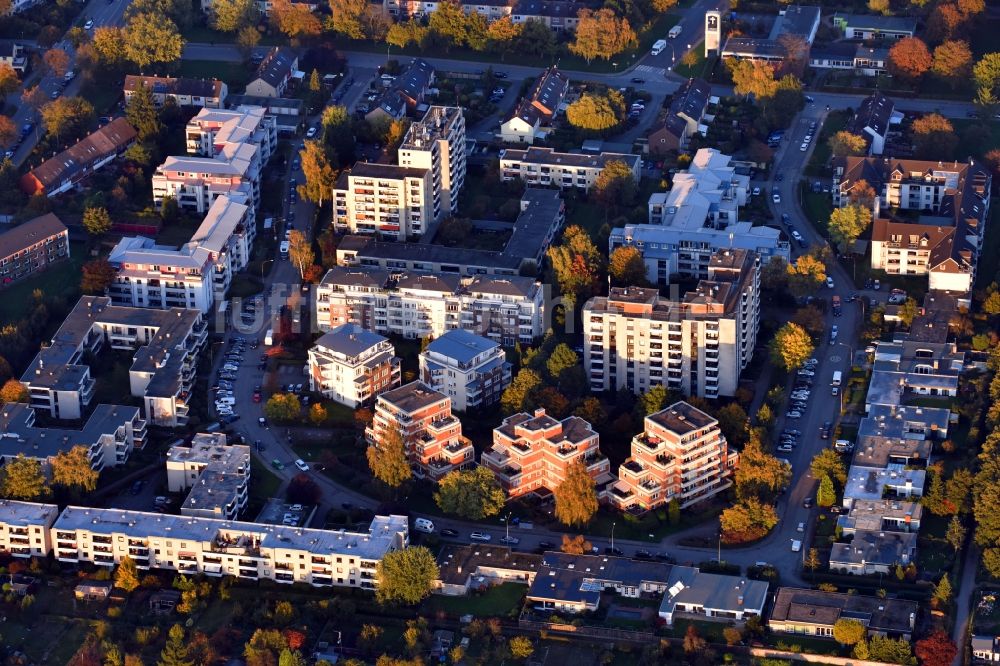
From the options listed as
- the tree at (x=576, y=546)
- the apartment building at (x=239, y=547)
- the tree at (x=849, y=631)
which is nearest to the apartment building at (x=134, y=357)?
the apartment building at (x=239, y=547)

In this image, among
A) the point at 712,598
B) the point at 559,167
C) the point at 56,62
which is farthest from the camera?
the point at 56,62

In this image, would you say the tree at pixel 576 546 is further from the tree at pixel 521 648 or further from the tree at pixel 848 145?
the tree at pixel 848 145

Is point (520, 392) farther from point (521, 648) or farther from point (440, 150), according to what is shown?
point (440, 150)

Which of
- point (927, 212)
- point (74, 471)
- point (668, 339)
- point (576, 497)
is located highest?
point (668, 339)

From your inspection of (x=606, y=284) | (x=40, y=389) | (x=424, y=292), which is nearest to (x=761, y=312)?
(x=606, y=284)

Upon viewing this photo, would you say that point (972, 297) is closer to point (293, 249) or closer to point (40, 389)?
point (293, 249)

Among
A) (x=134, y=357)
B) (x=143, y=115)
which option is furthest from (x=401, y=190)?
(x=143, y=115)

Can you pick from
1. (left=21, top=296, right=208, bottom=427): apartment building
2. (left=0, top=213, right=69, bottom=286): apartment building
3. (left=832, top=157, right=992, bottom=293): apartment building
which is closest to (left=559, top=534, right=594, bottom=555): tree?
(left=21, top=296, right=208, bottom=427): apartment building

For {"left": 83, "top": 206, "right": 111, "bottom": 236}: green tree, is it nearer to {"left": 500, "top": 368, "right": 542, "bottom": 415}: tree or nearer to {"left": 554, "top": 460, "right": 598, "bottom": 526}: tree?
{"left": 500, "top": 368, "right": 542, "bottom": 415}: tree
